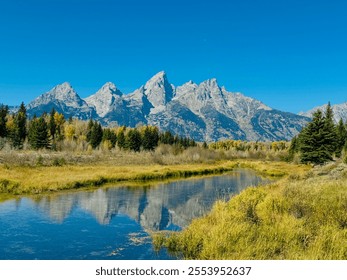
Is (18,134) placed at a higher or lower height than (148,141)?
higher

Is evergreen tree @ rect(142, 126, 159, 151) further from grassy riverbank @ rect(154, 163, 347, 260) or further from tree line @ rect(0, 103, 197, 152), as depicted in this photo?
grassy riverbank @ rect(154, 163, 347, 260)

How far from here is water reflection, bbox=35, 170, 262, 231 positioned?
24797mm

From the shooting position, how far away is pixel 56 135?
129000 millimetres

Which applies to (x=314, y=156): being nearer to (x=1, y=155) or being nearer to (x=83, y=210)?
(x=83, y=210)

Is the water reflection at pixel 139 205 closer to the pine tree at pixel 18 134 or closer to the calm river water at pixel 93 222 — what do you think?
the calm river water at pixel 93 222

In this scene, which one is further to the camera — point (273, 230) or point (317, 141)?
point (317, 141)

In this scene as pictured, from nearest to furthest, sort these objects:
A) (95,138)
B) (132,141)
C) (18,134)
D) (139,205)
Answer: (139,205), (18,134), (95,138), (132,141)

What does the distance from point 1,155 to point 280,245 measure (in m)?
52.3

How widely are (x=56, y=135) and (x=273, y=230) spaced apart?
123 meters

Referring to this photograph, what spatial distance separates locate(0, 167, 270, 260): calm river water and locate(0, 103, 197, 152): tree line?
225ft

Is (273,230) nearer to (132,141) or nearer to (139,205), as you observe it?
(139,205)

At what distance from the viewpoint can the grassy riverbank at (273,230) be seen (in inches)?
543

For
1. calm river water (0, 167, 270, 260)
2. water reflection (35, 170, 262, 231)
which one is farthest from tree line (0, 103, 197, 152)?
calm river water (0, 167, 270, 260)

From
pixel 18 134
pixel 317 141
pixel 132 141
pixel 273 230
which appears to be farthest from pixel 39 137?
pixel 273 230
